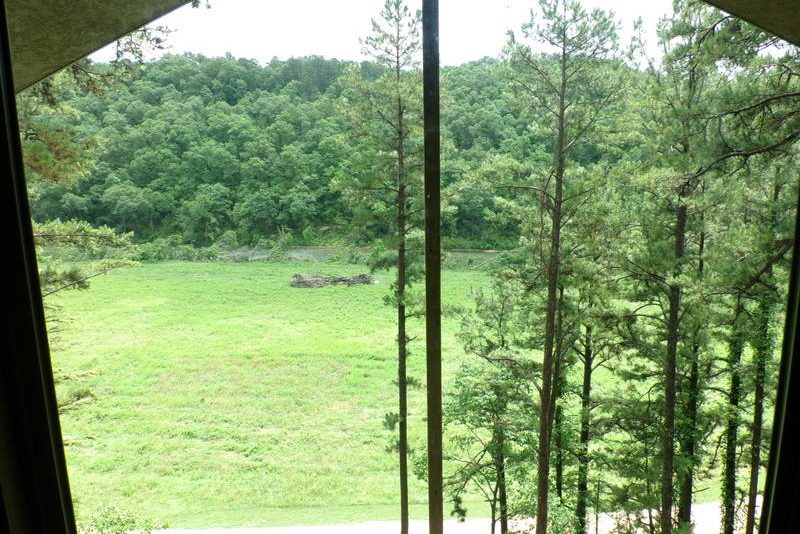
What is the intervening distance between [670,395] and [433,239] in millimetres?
3445

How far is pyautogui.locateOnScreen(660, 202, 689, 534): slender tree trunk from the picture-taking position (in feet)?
16.6

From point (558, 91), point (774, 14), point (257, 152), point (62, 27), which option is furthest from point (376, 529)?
point (774, 14)

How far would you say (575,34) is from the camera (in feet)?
15.3

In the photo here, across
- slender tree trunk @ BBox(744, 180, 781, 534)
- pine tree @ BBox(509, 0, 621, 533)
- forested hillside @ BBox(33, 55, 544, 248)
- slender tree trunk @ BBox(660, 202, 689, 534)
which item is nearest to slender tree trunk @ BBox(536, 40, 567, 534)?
pine tree @ BBox(509, 0, 621, 533)

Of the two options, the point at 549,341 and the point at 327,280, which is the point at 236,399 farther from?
the point at 549,341

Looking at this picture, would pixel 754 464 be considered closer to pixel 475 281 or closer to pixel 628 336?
pixel 628 336

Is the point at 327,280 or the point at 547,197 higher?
the point at 547,197

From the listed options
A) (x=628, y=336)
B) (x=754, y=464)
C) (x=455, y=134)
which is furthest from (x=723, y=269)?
(x=455, y=134)

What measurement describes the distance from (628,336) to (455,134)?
2.92 m

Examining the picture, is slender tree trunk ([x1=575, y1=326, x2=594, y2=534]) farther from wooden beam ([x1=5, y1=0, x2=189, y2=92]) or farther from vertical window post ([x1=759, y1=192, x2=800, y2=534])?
wooden beam ([x1=5, y1=0, x2=189, y2=92])

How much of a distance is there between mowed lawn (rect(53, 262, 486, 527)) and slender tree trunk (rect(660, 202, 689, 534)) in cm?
267

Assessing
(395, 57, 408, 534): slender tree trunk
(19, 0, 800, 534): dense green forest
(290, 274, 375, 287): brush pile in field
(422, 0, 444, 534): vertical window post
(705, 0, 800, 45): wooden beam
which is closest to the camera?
(705, 0, 800, 45): wooden beam

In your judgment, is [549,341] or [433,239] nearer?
[433,239]

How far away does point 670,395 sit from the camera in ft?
17.0
